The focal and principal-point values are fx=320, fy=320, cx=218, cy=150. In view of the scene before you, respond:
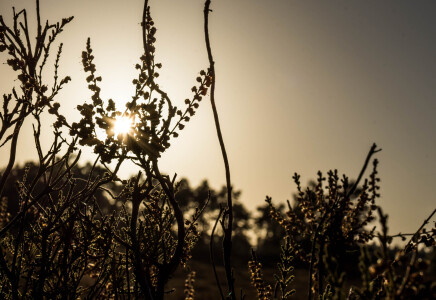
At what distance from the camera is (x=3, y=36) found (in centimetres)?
268

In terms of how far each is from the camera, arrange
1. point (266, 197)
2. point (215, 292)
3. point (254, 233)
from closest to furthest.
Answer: point (266, 197), point (215, 292), point (254, 233)

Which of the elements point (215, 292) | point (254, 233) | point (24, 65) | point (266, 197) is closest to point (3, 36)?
point (24, 65)

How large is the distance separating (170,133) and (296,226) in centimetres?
175

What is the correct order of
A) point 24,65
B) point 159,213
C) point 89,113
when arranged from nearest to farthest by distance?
point 89,113 < point 24,65 < point 159,213

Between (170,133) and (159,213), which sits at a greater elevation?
(170,133)

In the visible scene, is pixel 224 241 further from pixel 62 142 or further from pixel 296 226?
pixel 296 226

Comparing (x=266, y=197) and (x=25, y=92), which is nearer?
(x=25, y=92)

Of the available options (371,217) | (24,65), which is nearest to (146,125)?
(24,65)

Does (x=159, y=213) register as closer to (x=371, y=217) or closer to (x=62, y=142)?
(x=62, y=142)

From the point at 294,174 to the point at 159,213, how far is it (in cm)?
143

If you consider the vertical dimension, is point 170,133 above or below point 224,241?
above

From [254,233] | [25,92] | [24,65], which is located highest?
[254,233]

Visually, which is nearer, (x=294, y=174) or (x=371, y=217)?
(x=294, y=174)

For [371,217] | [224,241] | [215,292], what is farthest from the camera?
[215,292]
